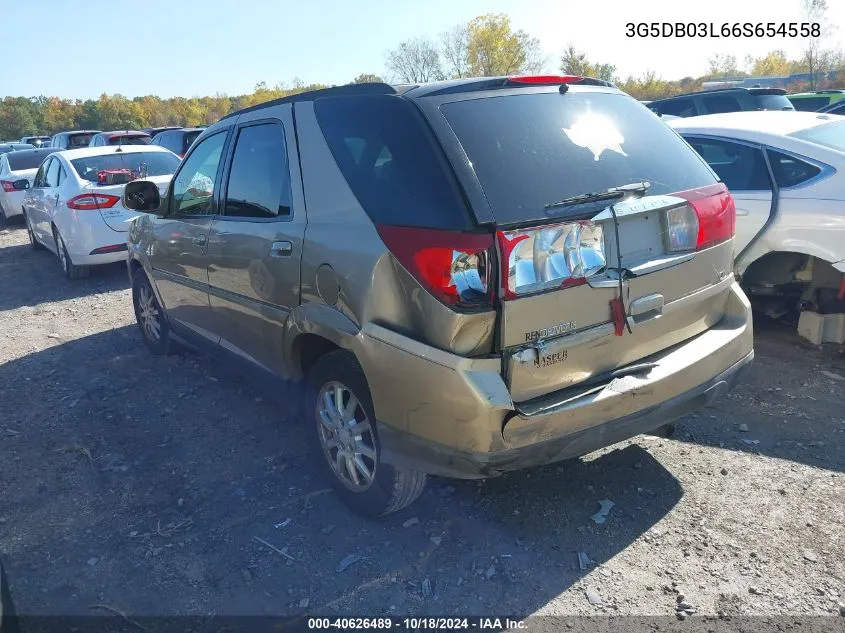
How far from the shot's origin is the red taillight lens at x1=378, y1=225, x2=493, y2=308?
8.24 ft

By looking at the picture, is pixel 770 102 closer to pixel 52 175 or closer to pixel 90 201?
pixel 90 201

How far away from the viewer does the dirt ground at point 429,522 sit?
279cm

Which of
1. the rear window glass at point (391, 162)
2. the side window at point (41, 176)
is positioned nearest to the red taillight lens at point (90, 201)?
the side window at point (41, 176)

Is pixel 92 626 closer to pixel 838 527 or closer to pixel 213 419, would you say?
pixel 213 419

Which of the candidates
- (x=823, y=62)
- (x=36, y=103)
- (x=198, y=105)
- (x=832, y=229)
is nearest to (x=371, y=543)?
(x=832, y=229)

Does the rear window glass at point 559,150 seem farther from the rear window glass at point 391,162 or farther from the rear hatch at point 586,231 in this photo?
the rear window glass at point 391,162

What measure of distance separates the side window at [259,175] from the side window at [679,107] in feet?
42.3

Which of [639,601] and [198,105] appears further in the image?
[198,105]

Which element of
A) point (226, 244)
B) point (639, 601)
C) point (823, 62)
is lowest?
point (639, 601)

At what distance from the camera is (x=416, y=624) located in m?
2.66

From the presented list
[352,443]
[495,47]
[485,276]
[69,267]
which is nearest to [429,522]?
[352,443]

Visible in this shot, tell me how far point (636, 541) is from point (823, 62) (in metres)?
50.9

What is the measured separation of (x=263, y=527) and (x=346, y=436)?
0.62 meters

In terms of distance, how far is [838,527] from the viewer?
3045 mm
